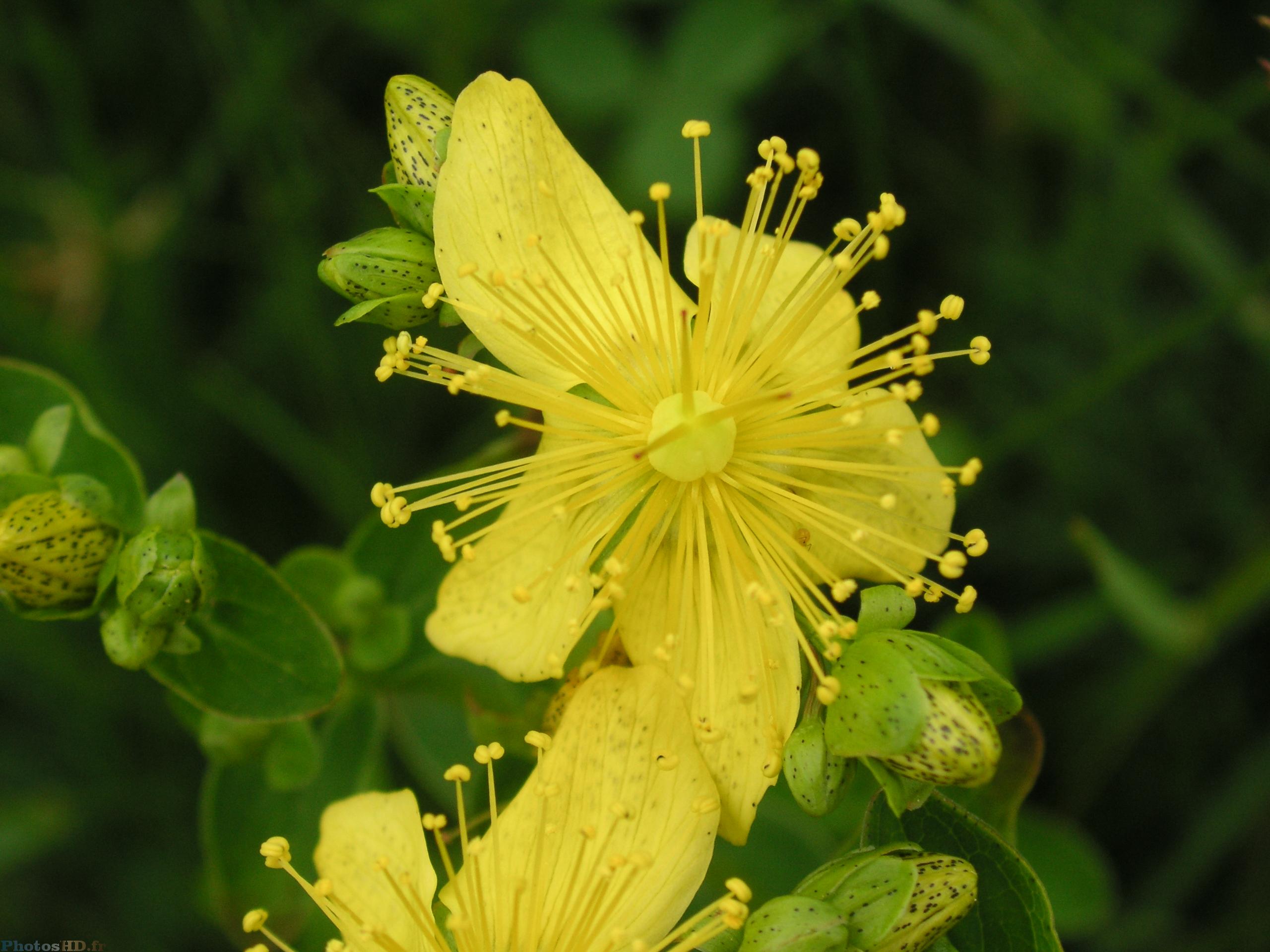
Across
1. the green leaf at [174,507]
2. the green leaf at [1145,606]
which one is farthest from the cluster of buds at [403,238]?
the green leaf at [1145,606]

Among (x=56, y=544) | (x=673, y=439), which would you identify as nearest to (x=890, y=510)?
(x=673, y=439)

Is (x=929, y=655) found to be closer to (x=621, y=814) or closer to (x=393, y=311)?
(x=621, y=814)

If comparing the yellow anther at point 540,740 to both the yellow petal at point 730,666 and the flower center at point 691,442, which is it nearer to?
the yellow petal at point 730,666

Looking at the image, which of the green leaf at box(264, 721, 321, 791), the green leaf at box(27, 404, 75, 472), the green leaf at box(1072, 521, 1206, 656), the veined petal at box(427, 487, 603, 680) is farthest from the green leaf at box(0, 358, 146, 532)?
the green leaf at box(1072, 521, 1206, 656)

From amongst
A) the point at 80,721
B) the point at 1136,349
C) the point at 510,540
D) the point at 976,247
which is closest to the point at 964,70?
the point at 976,247

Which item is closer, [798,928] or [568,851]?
[798,928]
